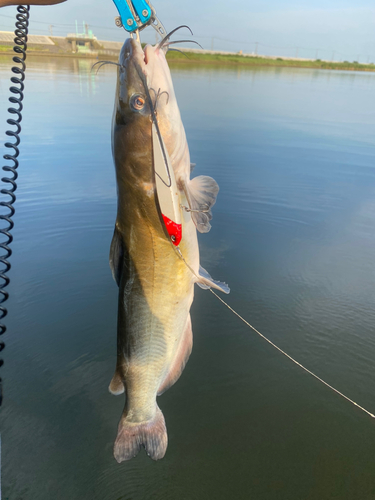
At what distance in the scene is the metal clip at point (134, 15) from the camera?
1.56 meters

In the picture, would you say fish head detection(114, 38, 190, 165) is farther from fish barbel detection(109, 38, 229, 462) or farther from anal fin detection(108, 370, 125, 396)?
anal fin detection(108, 370, 125, 396)

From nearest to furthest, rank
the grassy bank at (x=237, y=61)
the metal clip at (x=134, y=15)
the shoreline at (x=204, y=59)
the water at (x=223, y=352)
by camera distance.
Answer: the metal clip at (x=134, y=15) < the water at (x=223, y=352) < the shoreline at (x=204, y=59) < the grassy bank at (x=237, y=61)

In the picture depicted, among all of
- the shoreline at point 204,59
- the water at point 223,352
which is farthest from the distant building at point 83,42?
the water at point 223,352

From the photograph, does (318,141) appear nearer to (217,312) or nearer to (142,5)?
(217,312)

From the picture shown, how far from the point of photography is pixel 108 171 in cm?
804

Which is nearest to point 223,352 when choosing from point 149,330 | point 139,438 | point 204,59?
point 139,438

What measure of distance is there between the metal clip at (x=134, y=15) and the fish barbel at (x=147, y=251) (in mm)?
75

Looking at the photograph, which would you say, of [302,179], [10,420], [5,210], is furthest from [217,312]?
[302,179]

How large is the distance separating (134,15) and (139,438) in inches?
87.3

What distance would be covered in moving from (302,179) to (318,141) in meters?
3.77

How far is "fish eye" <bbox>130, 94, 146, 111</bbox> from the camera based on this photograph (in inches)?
Answer: 67.7

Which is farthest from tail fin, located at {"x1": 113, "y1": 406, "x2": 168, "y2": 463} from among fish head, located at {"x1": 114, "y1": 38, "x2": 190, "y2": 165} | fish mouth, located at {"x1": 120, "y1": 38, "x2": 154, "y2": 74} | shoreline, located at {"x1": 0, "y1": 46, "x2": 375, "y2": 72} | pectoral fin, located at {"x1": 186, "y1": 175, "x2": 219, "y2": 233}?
shoreline, located at {"x1": 0, "y1": 46, "x2": 375, "y2": 72}

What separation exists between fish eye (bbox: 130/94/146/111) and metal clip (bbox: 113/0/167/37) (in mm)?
274

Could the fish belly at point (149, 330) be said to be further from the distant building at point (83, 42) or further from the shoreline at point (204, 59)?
the distant building at point (83, 42)
